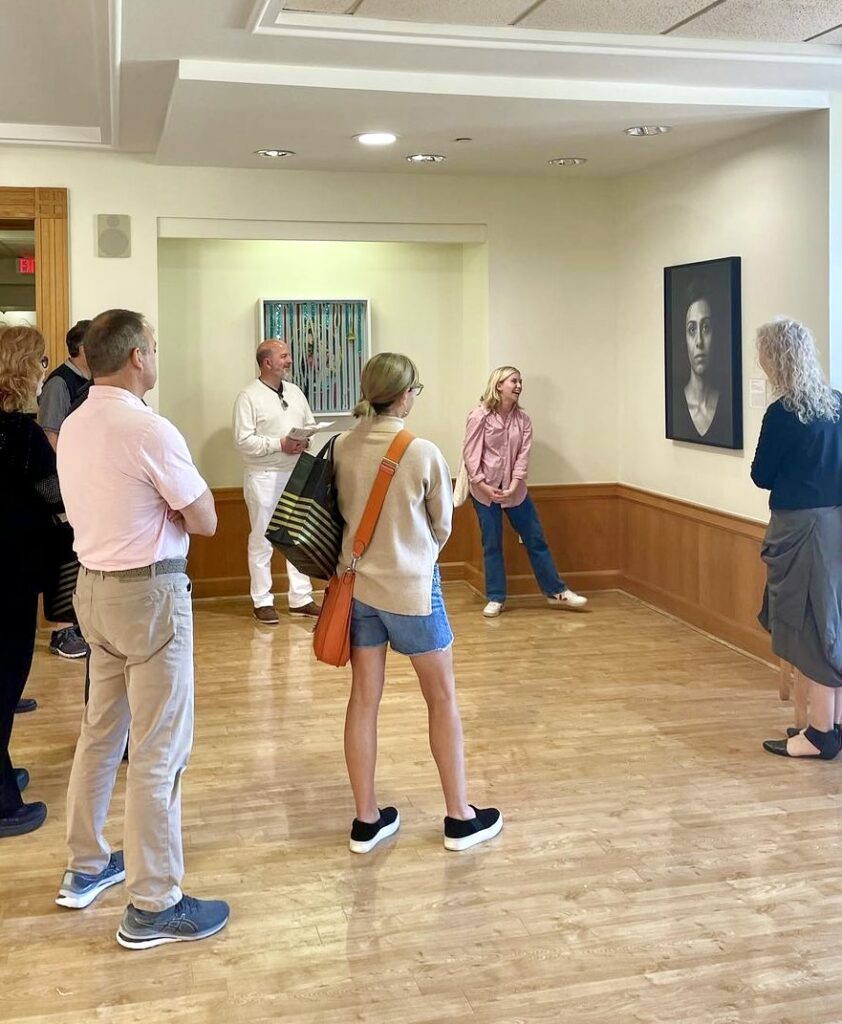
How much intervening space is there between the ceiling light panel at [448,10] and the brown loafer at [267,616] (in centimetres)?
341

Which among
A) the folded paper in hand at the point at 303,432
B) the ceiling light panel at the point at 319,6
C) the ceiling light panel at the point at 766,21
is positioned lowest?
the folded paper in hand at the point at 303,432

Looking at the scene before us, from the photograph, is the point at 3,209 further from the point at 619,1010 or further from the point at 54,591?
the point at 619,1010

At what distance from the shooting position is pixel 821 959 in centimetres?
270

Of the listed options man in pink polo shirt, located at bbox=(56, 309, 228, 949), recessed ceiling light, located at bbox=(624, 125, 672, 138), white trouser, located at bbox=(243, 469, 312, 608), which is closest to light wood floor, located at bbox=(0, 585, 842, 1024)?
man in pink polo shirt, located at bbox=(56, 309, 228, 949)

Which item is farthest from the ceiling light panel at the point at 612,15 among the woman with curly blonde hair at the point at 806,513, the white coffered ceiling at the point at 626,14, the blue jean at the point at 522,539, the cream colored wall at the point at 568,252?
the blue jean at the point at 522,539

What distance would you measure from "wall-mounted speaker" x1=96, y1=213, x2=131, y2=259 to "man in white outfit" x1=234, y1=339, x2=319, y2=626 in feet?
3.13

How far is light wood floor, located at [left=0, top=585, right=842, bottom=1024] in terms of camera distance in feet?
8.43

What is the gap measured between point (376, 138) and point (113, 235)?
1.71m

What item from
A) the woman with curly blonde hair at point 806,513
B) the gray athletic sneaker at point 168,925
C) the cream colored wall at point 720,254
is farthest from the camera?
the cream colored wall at point 720,254

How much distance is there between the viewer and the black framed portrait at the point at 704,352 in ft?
18.2

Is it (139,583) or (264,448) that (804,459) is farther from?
(264,448)

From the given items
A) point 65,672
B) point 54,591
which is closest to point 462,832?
point 54,591

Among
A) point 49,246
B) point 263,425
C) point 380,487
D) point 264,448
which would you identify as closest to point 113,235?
point 49,246

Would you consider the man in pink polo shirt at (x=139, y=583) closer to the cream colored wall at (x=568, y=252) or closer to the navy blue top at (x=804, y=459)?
the navy blue top at (x=804, y=459)
